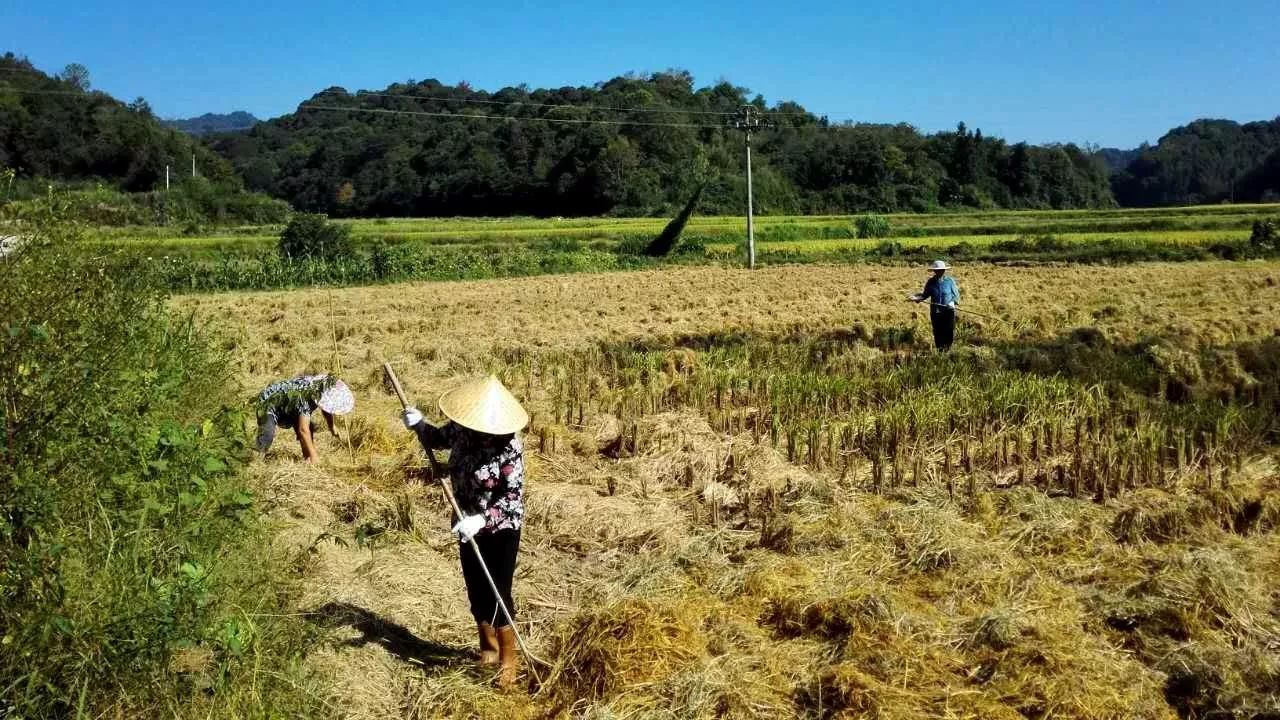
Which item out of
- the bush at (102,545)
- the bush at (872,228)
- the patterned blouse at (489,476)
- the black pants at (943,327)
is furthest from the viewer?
the bush at (872,228)

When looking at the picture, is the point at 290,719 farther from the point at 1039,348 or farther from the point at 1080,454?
the point at 1039,348

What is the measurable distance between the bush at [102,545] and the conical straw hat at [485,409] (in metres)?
1.18

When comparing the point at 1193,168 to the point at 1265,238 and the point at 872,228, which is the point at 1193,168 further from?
the point at 1265,238

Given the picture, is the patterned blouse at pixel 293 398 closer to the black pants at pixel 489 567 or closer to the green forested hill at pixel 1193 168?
the black pants at pixel 489 567

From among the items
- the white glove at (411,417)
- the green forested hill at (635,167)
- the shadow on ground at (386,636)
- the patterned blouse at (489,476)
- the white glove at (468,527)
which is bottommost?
the shadow on ground at (386,636)

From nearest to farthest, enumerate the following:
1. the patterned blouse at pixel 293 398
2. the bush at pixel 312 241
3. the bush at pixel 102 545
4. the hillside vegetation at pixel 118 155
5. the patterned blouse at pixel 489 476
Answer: the bush at pixel 102 545 → the patterned blouse at pixel 489 476 → the patterned blouse at pixel 293 398 → the bush at pixel 312 241 → the hillside vegetation at pixel 118 155

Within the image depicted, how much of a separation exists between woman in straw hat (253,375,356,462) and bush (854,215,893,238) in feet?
130

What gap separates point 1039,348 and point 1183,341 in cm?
176

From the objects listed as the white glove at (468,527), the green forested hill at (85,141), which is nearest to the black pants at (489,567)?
the white glove at (468,527)

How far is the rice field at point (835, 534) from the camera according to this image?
452cm

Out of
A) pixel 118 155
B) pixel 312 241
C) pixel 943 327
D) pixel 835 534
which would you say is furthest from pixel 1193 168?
pixel 835 534

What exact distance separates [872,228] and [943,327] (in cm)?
3382

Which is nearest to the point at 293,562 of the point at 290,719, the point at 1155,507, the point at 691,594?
the point at 290,719

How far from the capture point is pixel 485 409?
455 cm
